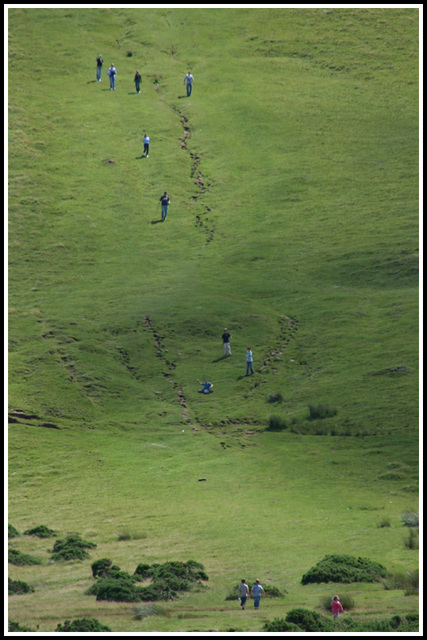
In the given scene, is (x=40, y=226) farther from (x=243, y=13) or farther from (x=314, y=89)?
(x=243, y=13)

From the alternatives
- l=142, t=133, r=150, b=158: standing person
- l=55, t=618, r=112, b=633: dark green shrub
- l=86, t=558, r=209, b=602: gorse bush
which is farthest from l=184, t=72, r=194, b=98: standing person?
l=55, t=618, r=112, b=633: dark green shrub

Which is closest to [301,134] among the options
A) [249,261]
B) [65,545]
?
[249,261]

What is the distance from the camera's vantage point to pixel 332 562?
34.4 metres

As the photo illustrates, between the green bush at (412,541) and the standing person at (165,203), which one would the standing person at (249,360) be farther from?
the standing person at (165,203)

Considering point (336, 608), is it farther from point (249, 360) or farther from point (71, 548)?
point (249, 360)

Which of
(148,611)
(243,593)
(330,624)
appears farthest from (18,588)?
(330,624)

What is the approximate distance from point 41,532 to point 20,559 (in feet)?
12.9

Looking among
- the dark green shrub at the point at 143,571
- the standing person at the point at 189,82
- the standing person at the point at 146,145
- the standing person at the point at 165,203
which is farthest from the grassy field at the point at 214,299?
the dark green shrub at the point at 143,571

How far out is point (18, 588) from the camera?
104ft

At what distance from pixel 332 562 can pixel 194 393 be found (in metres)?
26.8

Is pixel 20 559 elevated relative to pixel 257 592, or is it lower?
elevated

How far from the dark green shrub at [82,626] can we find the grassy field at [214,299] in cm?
118

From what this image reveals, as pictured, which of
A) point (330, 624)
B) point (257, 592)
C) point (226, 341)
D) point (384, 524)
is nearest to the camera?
point (330, 624)

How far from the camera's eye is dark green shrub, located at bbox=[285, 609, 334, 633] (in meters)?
26.9
